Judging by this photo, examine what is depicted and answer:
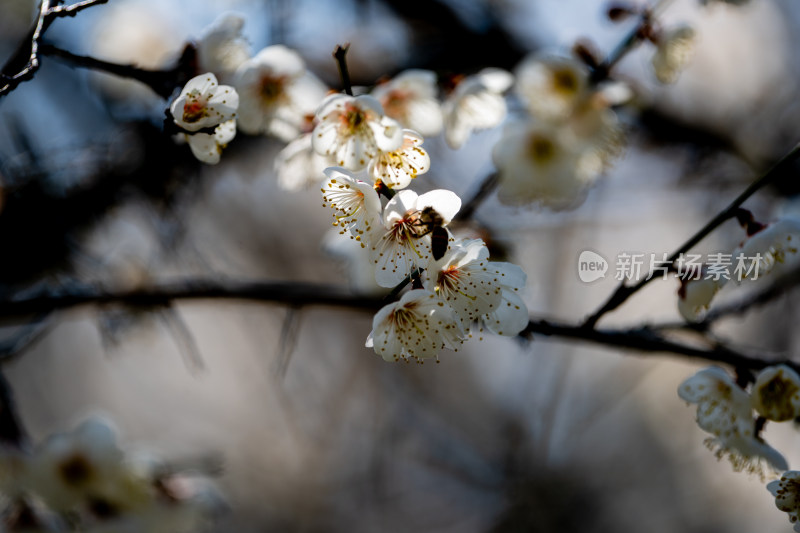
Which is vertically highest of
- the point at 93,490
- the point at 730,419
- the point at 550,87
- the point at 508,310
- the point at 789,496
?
the point at 550,87

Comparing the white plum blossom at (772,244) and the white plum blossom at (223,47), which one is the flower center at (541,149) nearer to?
the white plum blossom at (772,244)

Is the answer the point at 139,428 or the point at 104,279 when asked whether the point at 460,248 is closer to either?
the point at 104,279

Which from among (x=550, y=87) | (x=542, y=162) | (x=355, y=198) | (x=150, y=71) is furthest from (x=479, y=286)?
(x=550, y=87)

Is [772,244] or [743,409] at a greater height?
[772,244]

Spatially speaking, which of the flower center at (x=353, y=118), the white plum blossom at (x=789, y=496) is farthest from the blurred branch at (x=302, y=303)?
the flower center at (x=353, y=118)

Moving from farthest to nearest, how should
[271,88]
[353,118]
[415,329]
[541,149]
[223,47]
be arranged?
1. [541,149]
2. [271,88]
3. [223,47]
4. [353,118]
5. [415,329]

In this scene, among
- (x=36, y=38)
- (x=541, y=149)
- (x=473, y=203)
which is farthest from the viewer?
(x=541, y=149)

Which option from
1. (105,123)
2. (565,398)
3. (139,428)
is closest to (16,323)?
(105,123)

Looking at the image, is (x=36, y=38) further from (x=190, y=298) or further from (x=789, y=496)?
(x=789, y=496)
